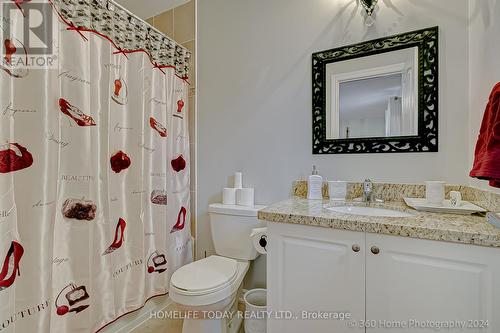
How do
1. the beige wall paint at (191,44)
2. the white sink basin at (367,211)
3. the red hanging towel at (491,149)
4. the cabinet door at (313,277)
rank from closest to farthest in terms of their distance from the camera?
the red hanging towel at (491,149) → the cabinet door at (313,277) → the white sink basin at (367,211) → the beige wall paint at (191,44)

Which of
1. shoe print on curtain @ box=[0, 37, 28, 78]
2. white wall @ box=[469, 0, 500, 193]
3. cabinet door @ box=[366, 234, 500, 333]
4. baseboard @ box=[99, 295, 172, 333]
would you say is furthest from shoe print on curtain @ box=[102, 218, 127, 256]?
white wall @ box=[469, 0, 500, 193]

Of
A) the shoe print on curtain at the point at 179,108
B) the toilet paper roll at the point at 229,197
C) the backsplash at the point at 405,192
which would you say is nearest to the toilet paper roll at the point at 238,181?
the toilet paper roll at the point at 229,197

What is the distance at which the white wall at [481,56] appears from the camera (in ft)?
3.17

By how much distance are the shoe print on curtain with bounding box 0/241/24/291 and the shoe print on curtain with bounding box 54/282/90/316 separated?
8.8 inches

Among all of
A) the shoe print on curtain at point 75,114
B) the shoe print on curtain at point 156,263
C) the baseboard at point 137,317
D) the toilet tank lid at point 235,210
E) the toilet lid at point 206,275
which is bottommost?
the baseboard at point 137,317

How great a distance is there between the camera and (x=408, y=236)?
84cm

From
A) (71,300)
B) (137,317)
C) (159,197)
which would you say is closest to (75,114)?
(159,197)

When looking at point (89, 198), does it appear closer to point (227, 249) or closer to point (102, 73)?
point (102, 73)

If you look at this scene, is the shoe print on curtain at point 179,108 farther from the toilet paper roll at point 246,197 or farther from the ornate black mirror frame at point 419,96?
the ornate black mirror frame at point 419,96

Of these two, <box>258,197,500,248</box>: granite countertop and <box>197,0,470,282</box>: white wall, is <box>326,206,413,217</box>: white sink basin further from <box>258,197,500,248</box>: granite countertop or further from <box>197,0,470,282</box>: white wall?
<box>197,0,470,282</box>: white wall

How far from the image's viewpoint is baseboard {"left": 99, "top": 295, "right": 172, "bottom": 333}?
143cm

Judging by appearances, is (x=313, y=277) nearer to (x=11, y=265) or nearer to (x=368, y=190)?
(x=368, y=190)

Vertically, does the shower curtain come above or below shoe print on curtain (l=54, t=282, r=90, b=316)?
above

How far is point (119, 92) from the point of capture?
54.8 inches
